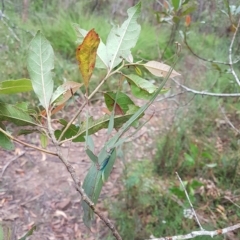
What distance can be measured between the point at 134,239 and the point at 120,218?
0.56 ft

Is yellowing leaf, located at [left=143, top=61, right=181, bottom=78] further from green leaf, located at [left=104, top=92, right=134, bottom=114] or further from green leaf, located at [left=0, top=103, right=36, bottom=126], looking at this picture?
green leaf, located at [left=0, top=103, right=36, bottom=126]

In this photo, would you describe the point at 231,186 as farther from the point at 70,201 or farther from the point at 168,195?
the point at 70,201

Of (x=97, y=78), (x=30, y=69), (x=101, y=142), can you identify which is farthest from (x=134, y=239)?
(x=97, y=78)

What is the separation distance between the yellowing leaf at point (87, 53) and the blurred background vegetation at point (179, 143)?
76 centimetres

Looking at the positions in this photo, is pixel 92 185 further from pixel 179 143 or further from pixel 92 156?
pixel 179 143

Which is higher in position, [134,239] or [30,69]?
[30,69]

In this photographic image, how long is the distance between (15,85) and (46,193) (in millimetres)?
1591

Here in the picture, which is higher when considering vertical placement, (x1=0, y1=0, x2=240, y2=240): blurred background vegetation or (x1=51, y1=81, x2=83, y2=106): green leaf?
(x1=51, y1=81, x2=83, y2=106): green leaf

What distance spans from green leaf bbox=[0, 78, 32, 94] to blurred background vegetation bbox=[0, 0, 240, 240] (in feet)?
2.50

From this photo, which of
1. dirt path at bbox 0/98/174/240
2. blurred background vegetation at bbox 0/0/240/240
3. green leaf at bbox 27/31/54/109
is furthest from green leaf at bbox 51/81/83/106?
dirt path at bbox 0/98/174/240

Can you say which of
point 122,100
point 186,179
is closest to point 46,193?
point 186,179

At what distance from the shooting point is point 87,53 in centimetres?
40

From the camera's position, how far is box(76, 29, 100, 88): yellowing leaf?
0.39 meters

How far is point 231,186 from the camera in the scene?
1795mm
